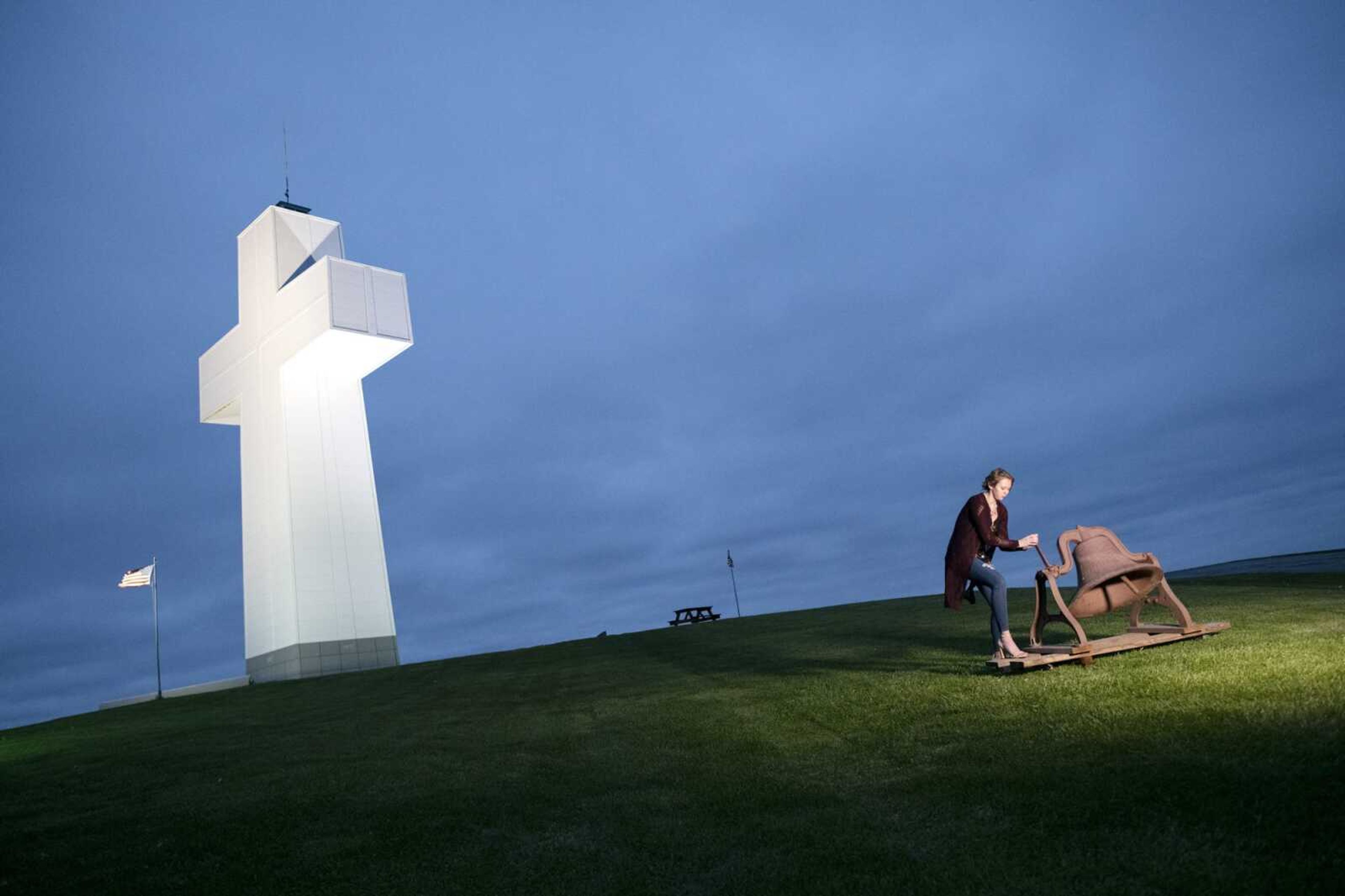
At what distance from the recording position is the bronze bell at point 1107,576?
8891 mm

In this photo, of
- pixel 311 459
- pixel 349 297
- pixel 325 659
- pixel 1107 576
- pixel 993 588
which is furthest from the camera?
pixel 311 459

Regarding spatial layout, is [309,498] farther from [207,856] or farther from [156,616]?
[207,856]

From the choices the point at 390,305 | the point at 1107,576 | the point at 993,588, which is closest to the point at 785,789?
the point at 993,588

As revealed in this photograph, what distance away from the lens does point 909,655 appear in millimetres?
11367

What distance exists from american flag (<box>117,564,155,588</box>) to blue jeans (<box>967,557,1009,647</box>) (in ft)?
79.4

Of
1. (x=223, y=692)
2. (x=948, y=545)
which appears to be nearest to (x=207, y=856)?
(x=948, y=545)

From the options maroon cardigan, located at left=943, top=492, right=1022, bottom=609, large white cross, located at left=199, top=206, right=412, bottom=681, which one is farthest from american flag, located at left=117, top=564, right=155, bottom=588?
maroon cardigan, located at left=943, top=492, right=1022, bottom=609

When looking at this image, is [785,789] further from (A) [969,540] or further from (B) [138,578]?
(B) [138,578]

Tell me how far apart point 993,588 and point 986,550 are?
412 mm

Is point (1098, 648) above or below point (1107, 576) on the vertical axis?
below

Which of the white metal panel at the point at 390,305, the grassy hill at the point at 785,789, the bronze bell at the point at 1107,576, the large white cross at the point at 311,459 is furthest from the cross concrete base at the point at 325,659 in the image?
the bronze bell at the point at 1107,576

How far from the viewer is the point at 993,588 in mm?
9203

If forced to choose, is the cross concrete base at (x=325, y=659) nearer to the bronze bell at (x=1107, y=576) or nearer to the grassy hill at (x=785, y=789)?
the grassy hill at (x=785, y=789)

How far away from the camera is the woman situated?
920 cm
